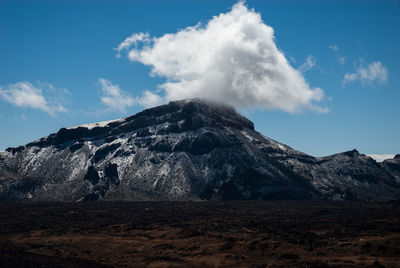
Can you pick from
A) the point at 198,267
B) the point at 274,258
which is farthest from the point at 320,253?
the point at 198,267

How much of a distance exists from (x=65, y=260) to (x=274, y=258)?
176 feet

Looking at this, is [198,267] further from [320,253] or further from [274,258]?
[320,253]

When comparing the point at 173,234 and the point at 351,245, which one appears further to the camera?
the point at 173,234

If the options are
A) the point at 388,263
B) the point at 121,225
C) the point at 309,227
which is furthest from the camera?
the point at 121,225

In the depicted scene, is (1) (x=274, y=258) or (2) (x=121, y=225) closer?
(1) (x=274, y=258)

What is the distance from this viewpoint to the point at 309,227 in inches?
6880

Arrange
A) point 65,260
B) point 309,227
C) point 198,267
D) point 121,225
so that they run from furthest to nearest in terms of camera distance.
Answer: point 121,225, point 309,227, point 65,260, point 198,267

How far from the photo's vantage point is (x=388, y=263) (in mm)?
99000

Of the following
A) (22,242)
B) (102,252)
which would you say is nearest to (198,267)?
(102,252)

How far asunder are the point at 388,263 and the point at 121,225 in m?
120

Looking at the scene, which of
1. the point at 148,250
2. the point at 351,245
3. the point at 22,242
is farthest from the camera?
the point at 22,242

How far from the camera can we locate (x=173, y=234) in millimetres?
158375

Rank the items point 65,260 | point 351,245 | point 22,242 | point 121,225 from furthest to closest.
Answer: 1. point 121,225
2. point 22,242
3. point 351,245
4. point 65,260

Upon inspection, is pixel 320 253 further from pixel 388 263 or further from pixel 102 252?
pixel 102 252
